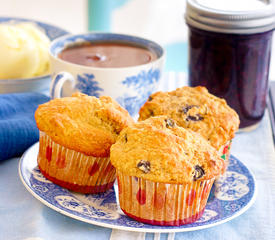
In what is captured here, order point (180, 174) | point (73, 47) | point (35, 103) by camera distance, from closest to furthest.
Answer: point (180, 174) < point (35, 103) < point (73, 47)

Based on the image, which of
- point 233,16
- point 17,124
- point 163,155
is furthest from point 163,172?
point 233,16

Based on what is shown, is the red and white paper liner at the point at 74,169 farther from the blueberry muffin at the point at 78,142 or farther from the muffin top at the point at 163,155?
the muffin top at the point at 163,155

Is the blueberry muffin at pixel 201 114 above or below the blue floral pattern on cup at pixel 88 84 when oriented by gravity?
above

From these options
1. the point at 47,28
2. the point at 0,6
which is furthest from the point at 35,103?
the point at 0,6

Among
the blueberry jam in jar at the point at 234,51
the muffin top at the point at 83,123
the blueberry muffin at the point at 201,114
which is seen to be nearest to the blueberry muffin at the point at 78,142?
the muffin top at the point at 83,123

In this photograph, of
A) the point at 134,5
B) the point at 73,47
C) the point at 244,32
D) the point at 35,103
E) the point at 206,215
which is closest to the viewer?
the point at 206,215

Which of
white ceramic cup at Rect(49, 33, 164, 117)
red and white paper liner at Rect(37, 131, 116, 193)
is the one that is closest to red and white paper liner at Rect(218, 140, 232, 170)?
red and white paper liner at Rect(37, 131, 116, 193)

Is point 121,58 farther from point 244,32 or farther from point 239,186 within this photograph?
point 239,186
